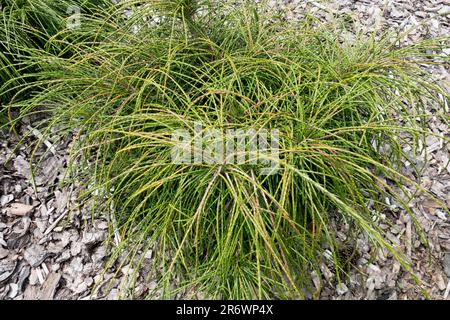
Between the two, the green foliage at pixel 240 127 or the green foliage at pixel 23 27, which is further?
the green foliage at pixel 23 27

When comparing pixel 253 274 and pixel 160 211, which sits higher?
pixel 160 211

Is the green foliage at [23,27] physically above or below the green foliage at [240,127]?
above

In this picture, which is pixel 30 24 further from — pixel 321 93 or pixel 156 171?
pixel 321 93

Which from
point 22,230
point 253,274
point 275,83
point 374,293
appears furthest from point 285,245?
point 22,230

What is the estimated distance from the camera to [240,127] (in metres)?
1.53

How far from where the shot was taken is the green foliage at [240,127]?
1.39m

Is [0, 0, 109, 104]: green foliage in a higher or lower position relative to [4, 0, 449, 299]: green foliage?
higher

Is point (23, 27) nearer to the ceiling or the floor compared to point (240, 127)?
nearer to the ceiling

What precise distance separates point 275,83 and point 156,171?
0.70 metres

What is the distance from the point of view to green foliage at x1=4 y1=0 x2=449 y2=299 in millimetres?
1387

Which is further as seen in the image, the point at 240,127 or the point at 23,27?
the point at 23,27

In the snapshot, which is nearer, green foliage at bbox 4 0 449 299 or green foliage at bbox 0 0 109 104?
green foliage at bbox 4 0 449 299

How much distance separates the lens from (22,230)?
5.60 feet
